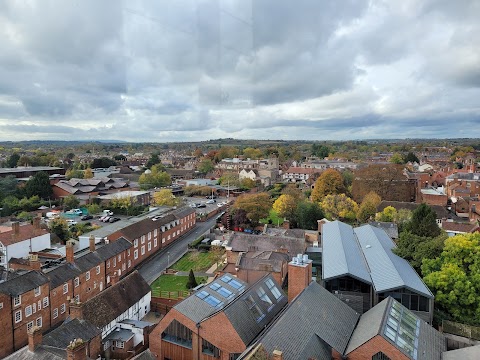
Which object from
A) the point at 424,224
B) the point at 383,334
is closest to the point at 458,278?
the point at 424,224

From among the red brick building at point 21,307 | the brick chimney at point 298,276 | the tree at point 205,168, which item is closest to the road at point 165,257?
the red brick building at point 21,307

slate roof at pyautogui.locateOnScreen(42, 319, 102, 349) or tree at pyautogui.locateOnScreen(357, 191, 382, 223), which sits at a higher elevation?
tree at pyautogui.locateOnScreen(357, 191, 382, 223)

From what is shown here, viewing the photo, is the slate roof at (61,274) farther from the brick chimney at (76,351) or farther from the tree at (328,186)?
the tree at (328,186)

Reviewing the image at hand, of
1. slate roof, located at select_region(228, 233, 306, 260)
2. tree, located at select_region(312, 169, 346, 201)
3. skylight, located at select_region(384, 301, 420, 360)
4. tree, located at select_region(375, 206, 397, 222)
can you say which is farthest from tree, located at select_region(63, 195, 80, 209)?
skylight, located at select_region(384, 301, 420, 360)

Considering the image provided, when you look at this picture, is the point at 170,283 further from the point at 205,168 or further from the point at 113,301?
the point at 205,168

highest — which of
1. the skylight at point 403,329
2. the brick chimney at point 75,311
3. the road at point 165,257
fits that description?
the skylight at point 403,329

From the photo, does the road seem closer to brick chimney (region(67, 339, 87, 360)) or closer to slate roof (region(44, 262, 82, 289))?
slate roof (region(44, 262, 82, 289))

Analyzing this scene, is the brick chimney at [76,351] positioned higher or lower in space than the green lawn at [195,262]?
higher
